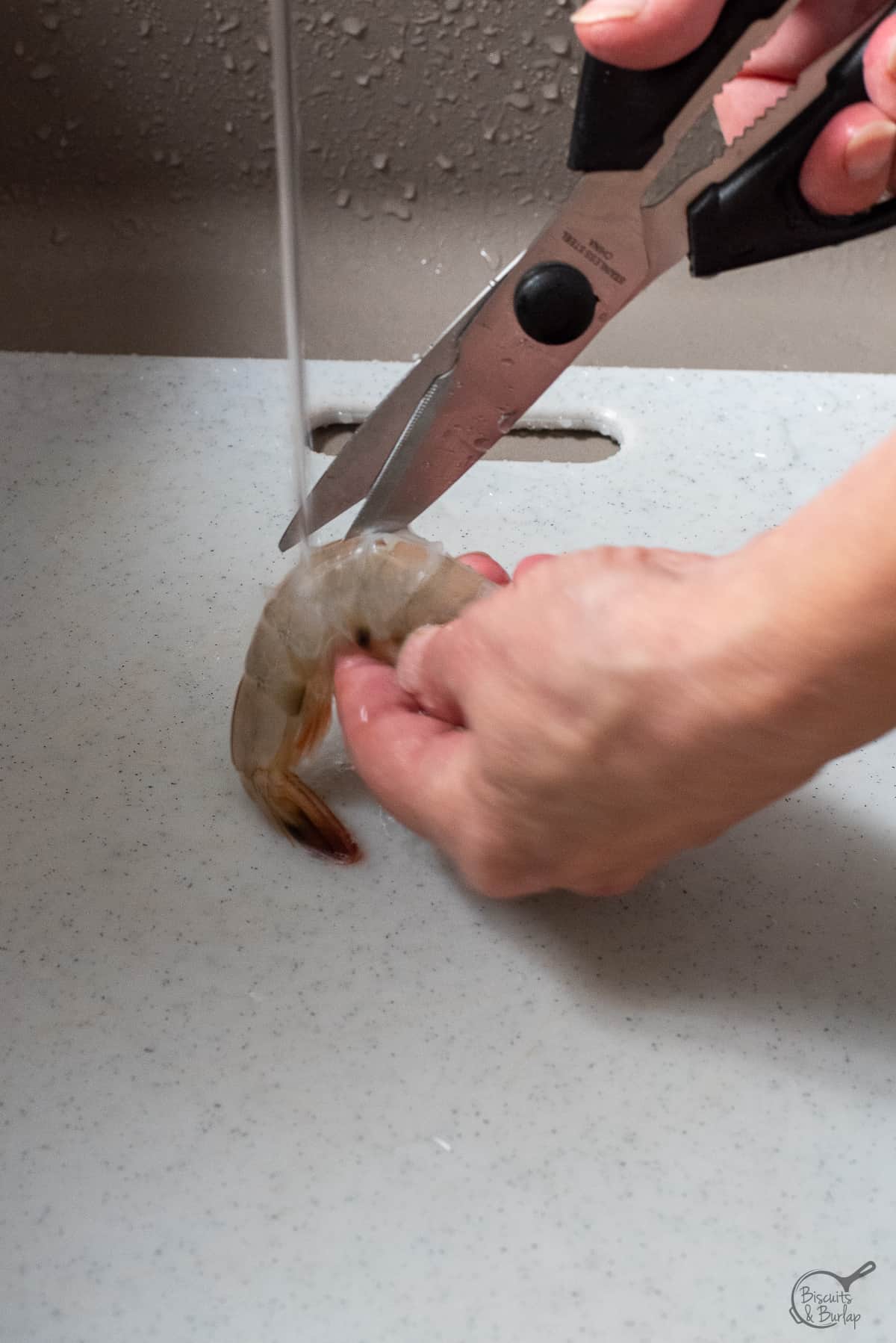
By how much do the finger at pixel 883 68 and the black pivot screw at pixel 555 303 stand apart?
0.56ft

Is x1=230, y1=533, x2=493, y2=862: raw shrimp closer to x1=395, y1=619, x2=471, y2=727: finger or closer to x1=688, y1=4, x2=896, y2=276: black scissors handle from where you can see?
x1=395, y1=619, x2=471, y2=727: finger

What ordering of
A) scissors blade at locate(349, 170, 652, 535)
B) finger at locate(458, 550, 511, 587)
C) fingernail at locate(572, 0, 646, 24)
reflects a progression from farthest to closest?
finger at locate(458, 550, 511, 587) → scissors blade at locate(349, 170, 652, 535) → fingernail at locate(572, 0, 646, 24)

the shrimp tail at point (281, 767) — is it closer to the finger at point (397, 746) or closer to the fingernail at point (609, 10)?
the finger at point (397, 746)

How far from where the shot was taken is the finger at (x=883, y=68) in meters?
0.60

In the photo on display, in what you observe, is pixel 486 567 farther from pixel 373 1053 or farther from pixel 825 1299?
pixel 825 1299

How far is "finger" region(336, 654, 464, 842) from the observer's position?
63 centimetres

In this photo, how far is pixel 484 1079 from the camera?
2.09ft

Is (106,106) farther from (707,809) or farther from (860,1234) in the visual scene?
(860,1234)

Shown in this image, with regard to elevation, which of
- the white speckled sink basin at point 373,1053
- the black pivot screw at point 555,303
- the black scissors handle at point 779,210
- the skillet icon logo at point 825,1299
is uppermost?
the black scissors handle at point 779,210

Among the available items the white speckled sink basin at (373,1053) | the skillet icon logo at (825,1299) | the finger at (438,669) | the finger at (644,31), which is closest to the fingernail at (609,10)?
the finger at (644,31)

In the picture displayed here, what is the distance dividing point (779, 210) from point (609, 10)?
5.6 inches

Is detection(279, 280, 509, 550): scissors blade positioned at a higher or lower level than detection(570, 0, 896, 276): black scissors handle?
lower

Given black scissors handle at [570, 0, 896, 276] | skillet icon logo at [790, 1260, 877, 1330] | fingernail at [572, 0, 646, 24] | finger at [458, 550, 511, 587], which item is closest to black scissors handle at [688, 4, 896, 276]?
black scissors handle at [570, 0, 896, 276]

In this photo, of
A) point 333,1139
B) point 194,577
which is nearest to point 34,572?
point 194,577
